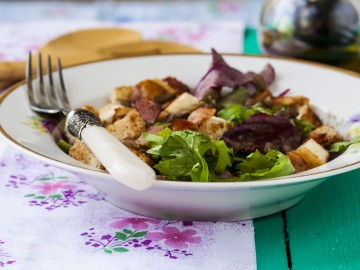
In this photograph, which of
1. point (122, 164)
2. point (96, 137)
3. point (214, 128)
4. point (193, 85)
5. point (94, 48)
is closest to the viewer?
point (122, 164)

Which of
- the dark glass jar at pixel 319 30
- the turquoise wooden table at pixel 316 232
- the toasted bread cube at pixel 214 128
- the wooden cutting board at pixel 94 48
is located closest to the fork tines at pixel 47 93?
the wooden cutting board at pixel 94 48

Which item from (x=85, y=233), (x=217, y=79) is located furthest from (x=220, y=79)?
(x=85, y=233)

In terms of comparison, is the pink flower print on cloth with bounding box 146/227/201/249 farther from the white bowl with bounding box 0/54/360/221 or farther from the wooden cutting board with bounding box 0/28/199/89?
the wooden cutting board with bounding box 0/28/199/89

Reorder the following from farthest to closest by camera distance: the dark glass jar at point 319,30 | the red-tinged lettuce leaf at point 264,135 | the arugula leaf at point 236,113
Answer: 1. the dark glass jar at point 319,30
2. the arugula leaf at point 236,113
3. the red-tinged lettuce leaf at point 264,135

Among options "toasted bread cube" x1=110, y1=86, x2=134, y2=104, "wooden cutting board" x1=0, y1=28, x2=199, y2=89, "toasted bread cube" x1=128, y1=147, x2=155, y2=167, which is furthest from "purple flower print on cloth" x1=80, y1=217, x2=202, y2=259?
"wooden cutting board" x1=0, y1=28, x2=199, y2=89

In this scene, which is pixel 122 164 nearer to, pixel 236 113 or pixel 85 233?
pixel 85 233

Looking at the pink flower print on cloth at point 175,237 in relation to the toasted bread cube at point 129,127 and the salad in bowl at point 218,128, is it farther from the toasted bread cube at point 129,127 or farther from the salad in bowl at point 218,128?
the toasted bread cube at point 129,127
